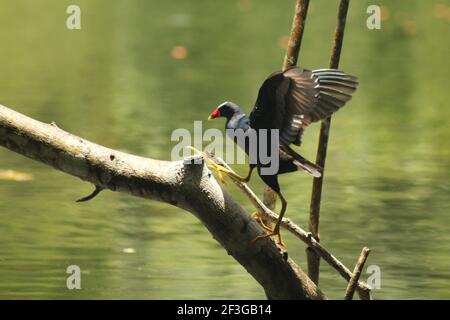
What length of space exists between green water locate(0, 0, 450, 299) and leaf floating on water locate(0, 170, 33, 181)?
54 millimetres

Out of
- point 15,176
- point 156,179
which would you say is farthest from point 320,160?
point 15,176

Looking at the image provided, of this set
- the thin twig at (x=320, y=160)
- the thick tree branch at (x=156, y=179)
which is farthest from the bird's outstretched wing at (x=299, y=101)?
the thin twig at (x=320, y=160)

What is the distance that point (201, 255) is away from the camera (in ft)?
22.0

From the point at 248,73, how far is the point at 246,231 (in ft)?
21.5

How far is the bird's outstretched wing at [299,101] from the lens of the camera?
4.39 meters

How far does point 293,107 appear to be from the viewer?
175 inches

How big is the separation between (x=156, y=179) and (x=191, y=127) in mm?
4673

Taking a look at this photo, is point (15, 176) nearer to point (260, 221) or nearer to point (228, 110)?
point (260, 221)

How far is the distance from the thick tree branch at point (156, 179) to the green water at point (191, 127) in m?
1.44

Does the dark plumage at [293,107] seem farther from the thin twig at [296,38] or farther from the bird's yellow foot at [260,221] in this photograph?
the thin twig at [296,38]

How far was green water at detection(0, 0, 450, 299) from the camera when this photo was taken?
6500 millimetres

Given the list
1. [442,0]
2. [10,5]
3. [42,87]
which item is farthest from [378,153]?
[10,5]

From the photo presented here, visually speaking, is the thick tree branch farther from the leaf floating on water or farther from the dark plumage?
the leaf floating on water
